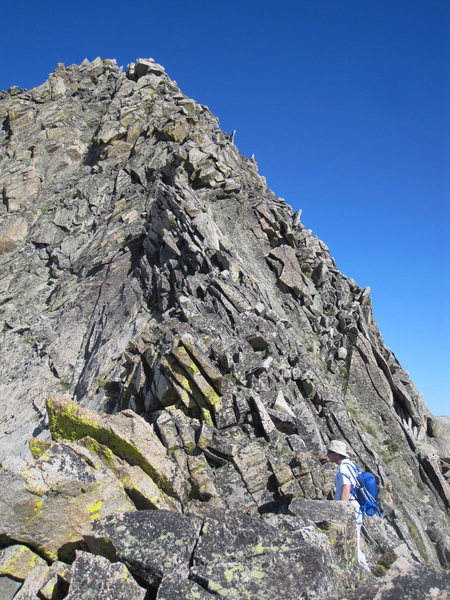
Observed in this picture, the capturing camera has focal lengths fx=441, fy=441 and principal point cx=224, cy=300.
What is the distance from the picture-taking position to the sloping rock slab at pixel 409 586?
18.7 ft

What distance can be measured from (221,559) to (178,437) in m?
9.04

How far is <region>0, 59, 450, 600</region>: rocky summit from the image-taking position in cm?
725

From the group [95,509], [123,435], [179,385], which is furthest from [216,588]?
[179,385]

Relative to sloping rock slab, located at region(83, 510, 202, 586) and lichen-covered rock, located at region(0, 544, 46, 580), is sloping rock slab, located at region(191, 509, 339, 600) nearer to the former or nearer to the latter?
sloping rock slab, located at region(83, 510, 202, 586)

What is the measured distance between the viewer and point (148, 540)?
7363 millimetres

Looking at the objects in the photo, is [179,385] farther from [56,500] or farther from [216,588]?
[216,588]

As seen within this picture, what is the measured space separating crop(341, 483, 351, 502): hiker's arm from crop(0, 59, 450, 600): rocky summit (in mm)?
1239

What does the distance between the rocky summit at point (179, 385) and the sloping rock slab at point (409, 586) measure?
0.08ft

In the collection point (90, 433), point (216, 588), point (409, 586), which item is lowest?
point (216, 588)

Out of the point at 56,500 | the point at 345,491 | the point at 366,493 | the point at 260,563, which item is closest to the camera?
the point at 260,563

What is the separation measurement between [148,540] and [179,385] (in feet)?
34.0

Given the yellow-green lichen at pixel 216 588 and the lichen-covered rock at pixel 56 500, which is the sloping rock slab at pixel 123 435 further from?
the yellow-green lichen at pixel 216 588

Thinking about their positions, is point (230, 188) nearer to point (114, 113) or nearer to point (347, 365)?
point (347, 365)

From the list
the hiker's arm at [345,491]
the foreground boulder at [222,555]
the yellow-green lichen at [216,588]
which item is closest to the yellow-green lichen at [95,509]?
the foreground boulder at [222,555]
